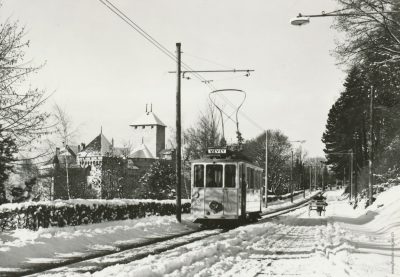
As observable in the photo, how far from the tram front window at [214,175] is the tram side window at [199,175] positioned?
24 cm

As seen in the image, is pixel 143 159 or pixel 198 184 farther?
pixel 143 159

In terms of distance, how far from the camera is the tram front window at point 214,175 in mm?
22547

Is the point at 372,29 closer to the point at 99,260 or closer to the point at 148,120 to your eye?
the point at 99,260

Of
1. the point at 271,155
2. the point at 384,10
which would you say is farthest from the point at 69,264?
the point at 271,155

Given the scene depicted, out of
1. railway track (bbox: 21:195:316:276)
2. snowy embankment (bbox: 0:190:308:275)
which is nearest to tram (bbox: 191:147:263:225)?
snowy embankment (bbox: 0:190:308:275)

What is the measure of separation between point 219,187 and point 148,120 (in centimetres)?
12752

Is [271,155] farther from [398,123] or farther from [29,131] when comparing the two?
[29,131]

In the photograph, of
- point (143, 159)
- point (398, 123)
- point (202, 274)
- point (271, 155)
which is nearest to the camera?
point (202, 274)

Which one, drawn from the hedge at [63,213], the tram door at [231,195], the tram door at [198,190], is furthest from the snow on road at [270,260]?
the hedge at [63,213]

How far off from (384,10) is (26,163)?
11.7 m

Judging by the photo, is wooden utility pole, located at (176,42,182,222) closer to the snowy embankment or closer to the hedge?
the hedge

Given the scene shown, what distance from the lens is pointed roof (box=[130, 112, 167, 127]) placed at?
148000 millimetres

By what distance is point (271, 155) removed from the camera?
301 ft

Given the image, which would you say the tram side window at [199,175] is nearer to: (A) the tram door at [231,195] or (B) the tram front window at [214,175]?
(B) the tram front window at [214,175]
